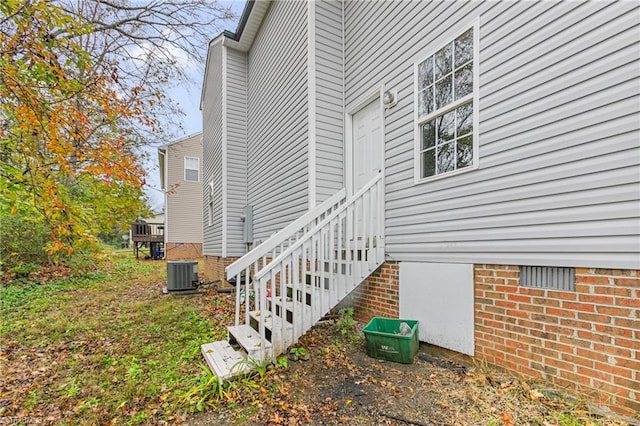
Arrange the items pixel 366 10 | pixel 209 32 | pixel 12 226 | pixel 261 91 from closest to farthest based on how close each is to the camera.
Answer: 1. pixel 366 10
2. pixel 209 32
3. pixel 261 91
4. pixel 12 226

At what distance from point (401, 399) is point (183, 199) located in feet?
56.6

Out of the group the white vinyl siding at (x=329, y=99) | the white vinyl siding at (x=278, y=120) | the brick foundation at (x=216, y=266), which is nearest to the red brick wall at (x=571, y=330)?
the white vinyl siding at (x=329, y=99)

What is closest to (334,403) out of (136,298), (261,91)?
(136,298)

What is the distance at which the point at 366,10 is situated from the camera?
4.99 metres

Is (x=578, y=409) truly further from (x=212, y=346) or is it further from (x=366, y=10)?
(x=366, y=10)

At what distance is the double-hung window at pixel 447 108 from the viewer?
3354 millimetres

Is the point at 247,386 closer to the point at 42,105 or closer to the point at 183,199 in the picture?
the point at 42,105

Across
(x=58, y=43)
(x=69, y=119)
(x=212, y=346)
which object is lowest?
(x=212, y=346)

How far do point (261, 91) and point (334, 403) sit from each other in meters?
7.47

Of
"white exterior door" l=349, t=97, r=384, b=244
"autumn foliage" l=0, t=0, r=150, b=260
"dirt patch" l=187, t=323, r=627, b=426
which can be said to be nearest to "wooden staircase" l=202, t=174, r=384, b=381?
"white exterior door" l=349, t=97, r=384, b=244

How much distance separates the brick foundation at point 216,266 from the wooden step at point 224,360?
514 centimetres

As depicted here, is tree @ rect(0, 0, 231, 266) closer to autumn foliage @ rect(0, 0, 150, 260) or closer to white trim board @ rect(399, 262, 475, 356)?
autumn foliage @ rect(0, 0, 150, 260)

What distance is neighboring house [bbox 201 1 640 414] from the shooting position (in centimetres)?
A: 228

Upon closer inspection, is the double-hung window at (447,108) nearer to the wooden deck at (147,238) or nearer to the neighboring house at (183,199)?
the neighboring house at (183,199)
